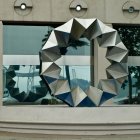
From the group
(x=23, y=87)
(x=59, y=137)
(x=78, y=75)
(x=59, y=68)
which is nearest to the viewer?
(x=59, y=137)

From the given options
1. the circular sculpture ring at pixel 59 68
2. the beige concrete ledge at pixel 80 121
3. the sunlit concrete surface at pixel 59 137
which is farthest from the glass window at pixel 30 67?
the sunlit concrete surface at pixel 59 137

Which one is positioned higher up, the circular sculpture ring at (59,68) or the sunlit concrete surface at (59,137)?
the circular sculpture ring at (59,68)

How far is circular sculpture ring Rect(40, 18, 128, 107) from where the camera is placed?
15.7m

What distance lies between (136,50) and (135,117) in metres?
11.6

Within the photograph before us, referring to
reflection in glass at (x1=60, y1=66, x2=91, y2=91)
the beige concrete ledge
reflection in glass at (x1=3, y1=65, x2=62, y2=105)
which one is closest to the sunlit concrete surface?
the beige concrete ledge

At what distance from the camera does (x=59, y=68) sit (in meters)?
16.0

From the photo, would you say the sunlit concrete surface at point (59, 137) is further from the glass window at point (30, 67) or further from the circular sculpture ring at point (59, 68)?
the glass window at point (30, 67)

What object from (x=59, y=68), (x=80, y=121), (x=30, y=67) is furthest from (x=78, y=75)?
(x=80, y=121)

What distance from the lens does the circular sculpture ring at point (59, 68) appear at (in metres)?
15.7

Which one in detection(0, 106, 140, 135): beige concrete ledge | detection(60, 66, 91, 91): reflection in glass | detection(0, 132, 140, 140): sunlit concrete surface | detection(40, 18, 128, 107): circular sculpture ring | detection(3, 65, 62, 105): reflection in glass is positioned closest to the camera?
detection(0, 132, 140, 140): sunlit concrete surface

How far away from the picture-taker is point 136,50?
25.7 metres

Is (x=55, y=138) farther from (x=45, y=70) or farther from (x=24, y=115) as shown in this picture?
(x=45, y=70)

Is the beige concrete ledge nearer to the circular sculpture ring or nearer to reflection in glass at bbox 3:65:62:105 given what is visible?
the circular sculpture ring

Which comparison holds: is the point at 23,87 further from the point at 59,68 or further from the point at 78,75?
the point at 59,68
